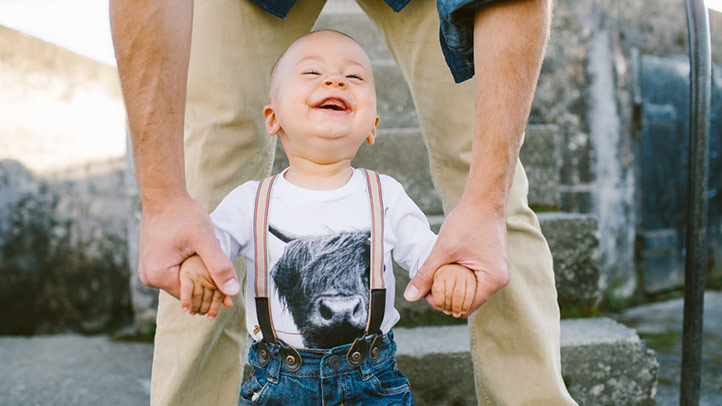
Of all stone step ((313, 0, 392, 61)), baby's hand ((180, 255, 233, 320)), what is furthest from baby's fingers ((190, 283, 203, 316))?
stone step ((313, 0, 392, 61))

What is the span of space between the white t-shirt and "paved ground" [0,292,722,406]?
3.41 feet

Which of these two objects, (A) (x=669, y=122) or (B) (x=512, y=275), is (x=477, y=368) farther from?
(A) (x=669, y=122)

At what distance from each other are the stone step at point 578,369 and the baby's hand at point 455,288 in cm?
64

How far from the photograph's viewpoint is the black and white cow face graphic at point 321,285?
87cm

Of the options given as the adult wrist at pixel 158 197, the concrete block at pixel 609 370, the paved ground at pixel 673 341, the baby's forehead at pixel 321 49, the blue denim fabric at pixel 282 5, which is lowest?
the paved ground at pixel 673 341

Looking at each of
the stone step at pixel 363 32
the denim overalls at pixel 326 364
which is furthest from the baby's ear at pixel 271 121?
the stone step at pixel 363 32

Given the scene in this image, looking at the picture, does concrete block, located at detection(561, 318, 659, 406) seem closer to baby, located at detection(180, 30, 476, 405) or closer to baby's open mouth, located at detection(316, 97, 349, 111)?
baby, located at detection(180, 30, 476, 405)

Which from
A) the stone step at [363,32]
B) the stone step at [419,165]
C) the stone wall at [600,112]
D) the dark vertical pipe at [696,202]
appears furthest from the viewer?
the stone wall at [600,112]

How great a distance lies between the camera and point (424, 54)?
3.76ft

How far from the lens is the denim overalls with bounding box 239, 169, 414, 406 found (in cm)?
87

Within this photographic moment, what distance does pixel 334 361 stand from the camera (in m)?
0.86

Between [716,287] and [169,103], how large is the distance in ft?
12.1

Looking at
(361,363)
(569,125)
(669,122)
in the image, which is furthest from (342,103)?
(669,122)

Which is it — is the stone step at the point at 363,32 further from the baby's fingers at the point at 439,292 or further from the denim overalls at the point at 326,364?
the baby's fingers at the point at 439,292
